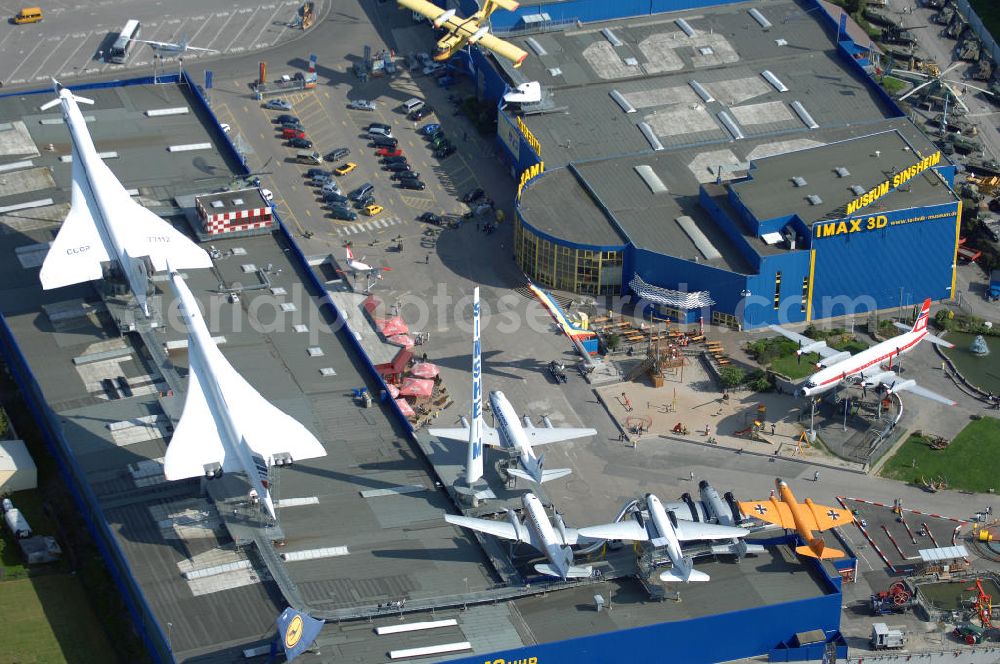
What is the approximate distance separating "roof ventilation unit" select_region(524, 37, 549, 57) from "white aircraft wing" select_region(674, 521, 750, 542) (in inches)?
3435

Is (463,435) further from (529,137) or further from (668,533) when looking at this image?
(529,137)

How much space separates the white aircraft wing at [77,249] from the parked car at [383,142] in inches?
1954

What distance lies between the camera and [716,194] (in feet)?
561

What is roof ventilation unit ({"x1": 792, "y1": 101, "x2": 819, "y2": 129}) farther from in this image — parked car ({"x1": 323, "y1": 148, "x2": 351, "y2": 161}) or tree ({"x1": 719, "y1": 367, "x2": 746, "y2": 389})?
parked car ({"x1": 323, "y1": 148, "x2": 351, "y2": 161})

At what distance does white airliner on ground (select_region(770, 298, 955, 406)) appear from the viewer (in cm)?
15075

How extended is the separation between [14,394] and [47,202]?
76.0ft

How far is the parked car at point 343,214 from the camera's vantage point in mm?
180250

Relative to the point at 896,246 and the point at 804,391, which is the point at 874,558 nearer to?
the point at 804,391

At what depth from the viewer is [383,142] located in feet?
636

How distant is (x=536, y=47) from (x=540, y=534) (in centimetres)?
9082

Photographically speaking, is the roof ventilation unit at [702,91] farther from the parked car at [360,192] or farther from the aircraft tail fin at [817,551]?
the aircraft tail fin at [817,551]

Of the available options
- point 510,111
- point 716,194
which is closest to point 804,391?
point 716,194

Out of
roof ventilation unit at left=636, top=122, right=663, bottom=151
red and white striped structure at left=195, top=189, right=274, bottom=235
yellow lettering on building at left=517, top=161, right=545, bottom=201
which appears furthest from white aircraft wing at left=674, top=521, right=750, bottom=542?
roof ventilation unit at left=636, top=122, right=663, bottom=151

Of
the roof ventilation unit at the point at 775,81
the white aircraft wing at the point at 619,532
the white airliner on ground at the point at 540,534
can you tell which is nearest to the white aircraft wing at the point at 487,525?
the white airliner on ground at the point at 540,534
